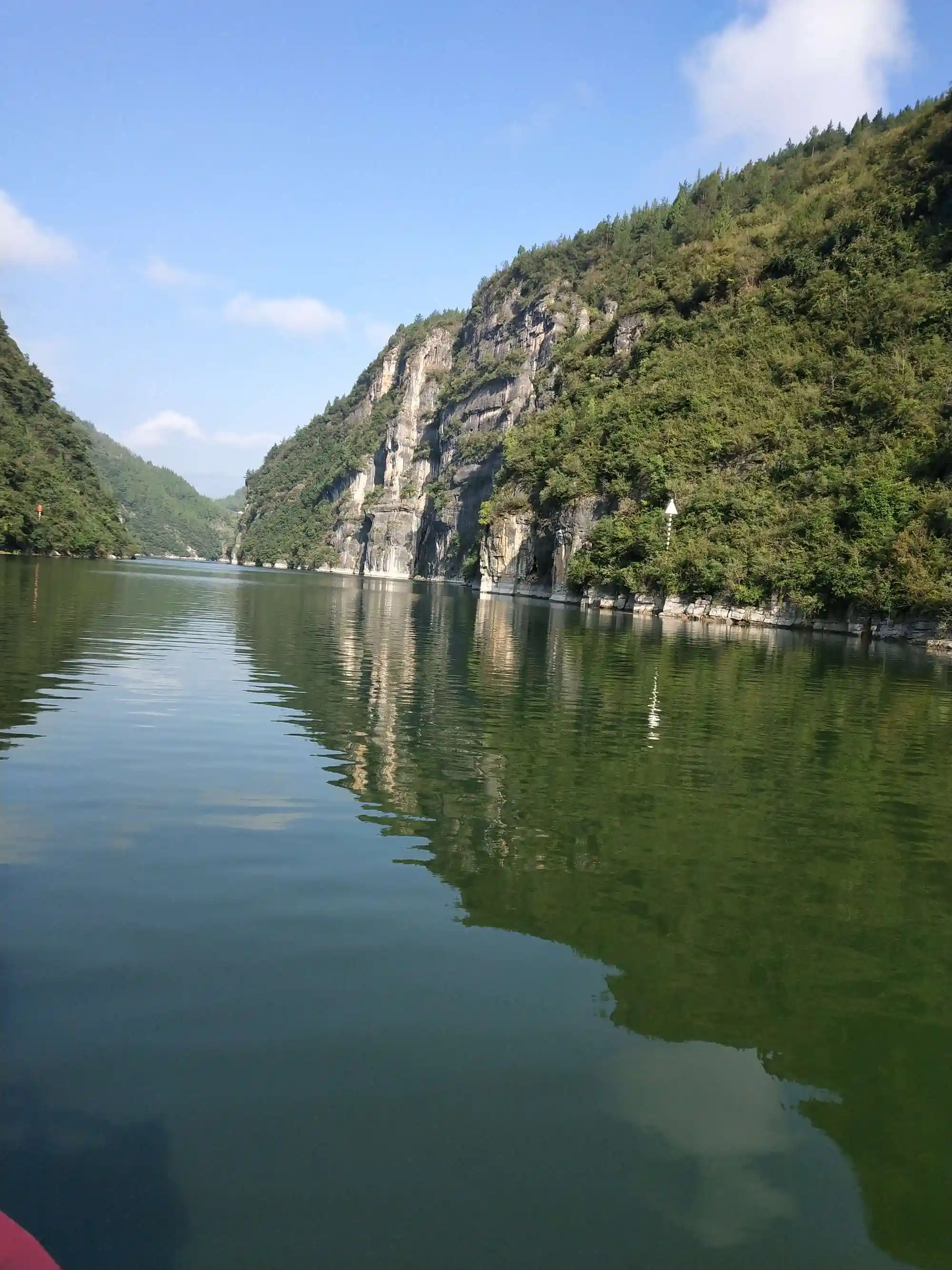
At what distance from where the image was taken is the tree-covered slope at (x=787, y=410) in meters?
55.7

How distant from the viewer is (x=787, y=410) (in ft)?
230

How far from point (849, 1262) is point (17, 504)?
4339 inches

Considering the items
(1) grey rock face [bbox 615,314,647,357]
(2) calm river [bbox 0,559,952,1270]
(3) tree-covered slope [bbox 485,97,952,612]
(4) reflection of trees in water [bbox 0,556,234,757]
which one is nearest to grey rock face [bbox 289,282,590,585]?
(1) grey rock face [bbox 615,314,647,357]

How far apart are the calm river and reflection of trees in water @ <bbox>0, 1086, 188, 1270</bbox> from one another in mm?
16

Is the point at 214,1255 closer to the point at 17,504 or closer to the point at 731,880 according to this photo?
the point at 731,880

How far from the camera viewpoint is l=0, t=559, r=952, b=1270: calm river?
3.88m

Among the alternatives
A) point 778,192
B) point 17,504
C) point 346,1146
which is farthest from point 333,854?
point 778,192

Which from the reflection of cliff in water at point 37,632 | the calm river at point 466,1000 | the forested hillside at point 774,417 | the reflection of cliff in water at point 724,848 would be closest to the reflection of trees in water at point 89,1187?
the calm river at point 466,1000

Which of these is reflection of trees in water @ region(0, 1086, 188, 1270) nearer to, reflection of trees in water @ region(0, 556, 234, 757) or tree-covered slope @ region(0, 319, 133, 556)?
reflection of trees in water @ region(0, 556, 234, 757)

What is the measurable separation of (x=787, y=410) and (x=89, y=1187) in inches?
2915

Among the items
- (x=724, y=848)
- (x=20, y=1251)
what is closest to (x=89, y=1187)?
(x=20, y=1251)

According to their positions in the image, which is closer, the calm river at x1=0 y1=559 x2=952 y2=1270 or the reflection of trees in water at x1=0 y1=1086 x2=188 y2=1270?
the reflection of trees in water at x1=0 y1=1086 x2=188 y2=1270

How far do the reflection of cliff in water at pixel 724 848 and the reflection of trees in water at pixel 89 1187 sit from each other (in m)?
2.97

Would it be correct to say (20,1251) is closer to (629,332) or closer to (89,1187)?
(89,1187)
